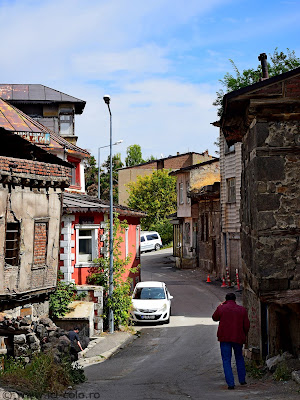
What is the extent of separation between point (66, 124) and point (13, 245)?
18089mm

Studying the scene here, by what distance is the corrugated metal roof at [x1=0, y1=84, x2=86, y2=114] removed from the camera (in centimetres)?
3297

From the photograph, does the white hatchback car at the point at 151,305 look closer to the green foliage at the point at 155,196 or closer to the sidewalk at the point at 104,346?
the sidewalk at the point at 104,346

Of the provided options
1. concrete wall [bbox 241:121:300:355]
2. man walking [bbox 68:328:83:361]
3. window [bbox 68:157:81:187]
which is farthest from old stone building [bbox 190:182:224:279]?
concrete wall [bbox 241:121:300:355]

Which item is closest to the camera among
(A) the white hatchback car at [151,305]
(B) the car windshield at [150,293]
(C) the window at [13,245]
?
(C) the window at [13,245]

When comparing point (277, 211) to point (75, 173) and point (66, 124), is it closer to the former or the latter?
point (75, 173)

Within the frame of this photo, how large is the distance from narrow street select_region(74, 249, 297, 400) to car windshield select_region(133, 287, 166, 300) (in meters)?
1.21

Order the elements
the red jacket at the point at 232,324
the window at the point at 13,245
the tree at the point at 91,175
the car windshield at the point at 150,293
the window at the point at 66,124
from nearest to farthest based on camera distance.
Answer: the red jacket at the point at 232,324
the window at the point at 13,245
the car windshield at the point at 150,293
the window at the point at 66,124
the tree at the point at 91,175

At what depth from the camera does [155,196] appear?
62531 millimetres

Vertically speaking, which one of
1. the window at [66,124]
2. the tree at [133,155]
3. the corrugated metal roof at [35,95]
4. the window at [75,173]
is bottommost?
the window at [75,173]

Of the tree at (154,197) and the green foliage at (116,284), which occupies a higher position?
the tree at (154,197)

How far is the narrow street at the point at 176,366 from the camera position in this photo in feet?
35.4

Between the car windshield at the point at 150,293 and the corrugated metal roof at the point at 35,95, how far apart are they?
12963 millimetres

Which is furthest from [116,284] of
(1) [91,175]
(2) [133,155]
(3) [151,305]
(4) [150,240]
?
(2) [133,155]

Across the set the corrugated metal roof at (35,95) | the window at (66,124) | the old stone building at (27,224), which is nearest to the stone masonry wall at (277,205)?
the old stone building at (27,224)
